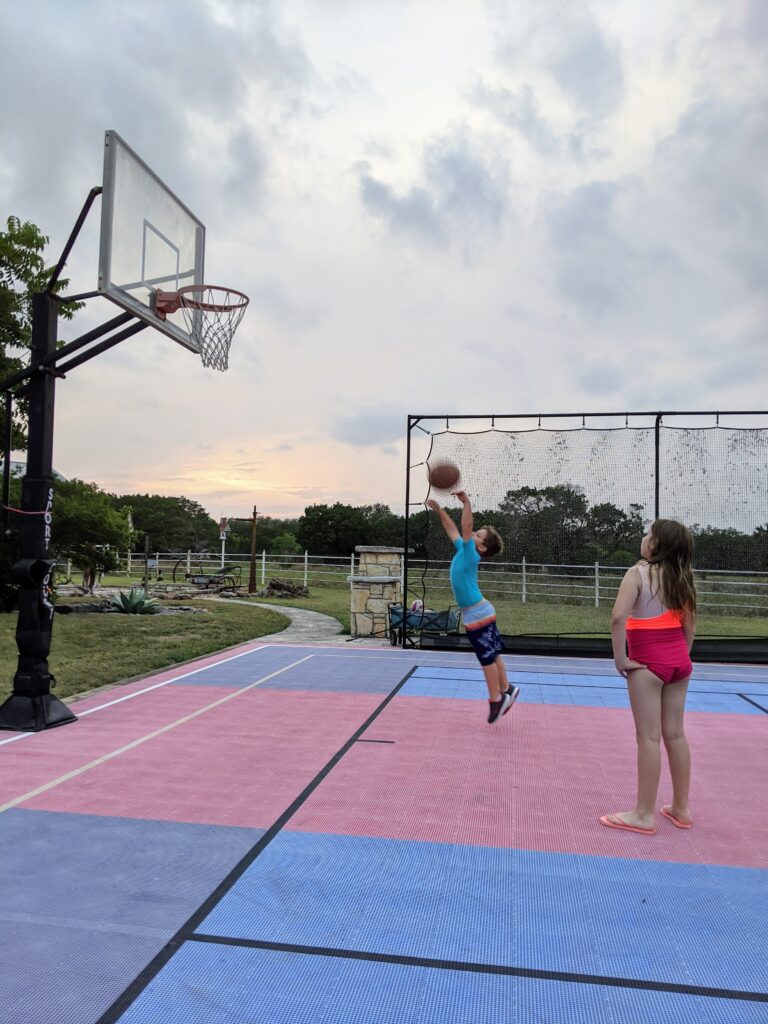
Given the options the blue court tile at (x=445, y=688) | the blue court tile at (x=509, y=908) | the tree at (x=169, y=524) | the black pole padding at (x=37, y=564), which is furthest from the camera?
the tree at (x=169, y=524)

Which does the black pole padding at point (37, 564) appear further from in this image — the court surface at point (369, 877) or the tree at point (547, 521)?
the tree at point (547, 521)

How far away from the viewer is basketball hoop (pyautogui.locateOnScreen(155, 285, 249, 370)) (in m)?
6.68

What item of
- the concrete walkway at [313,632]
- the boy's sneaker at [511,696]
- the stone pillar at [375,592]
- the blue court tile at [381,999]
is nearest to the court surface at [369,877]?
the blue court tile at [381,999]

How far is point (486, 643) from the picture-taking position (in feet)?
17.5

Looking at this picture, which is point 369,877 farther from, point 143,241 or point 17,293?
point 17,293

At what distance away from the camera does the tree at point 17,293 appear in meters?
12.8

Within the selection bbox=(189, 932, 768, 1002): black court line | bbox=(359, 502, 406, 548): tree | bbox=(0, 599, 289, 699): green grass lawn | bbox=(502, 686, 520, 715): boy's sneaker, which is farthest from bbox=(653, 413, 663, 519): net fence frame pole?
bbox=(359, 502, 406, 548): tree

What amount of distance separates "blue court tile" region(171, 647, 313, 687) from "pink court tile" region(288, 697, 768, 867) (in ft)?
7.70

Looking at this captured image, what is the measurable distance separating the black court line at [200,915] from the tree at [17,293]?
36.7 ft

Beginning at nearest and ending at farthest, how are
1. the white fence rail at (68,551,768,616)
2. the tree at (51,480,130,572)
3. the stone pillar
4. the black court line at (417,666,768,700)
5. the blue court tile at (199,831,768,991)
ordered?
the blue court tile at (199,831,768,991)
the black court line at (417,666,768,700)
the white fence rail at (68,551,768,616)
the stone pillar
the tree at (51,480,130,572)

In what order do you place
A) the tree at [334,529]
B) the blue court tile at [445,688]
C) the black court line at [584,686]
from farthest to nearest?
the tree at [334,529] < the black court line at [584,686] < the blue court tile at [445,688]

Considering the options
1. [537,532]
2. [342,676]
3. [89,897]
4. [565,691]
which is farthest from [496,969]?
[537,532]

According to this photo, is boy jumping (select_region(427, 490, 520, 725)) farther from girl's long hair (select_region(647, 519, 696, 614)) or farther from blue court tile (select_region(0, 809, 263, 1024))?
blue court tile (select_region(0, 809, 263, 1024))

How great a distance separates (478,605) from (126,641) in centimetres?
726
